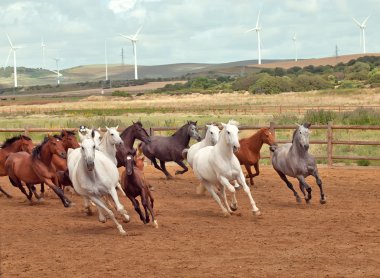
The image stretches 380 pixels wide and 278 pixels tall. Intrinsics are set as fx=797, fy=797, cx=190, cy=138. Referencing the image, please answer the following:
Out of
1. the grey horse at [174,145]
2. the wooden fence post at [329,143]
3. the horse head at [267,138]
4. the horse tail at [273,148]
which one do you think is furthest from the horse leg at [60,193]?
the wooden fence post at [329,143]

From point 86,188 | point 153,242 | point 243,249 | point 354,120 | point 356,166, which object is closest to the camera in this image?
point 243,249

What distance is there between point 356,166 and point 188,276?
47.7 feet

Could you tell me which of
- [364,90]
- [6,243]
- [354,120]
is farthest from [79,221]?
[364,90]

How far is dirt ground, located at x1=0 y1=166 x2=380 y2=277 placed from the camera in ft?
31.4

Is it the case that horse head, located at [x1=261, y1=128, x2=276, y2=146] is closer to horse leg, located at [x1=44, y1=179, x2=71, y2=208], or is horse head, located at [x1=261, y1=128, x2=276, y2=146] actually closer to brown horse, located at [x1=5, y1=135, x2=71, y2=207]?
brown horse, located at [x1=5, y1=135, x2=71, y2=207]

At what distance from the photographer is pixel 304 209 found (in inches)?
583

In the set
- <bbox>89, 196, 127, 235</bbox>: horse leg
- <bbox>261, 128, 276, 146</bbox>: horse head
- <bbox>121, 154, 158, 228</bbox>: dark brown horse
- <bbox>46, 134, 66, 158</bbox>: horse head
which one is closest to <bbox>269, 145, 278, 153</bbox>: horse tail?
<bbox>261, 128, 276, 146</bbox>: horse head

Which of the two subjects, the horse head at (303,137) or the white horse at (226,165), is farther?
the horse head at (303,137)

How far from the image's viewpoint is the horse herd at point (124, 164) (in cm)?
1280

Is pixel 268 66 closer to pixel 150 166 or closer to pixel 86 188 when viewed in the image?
pixel 150 166

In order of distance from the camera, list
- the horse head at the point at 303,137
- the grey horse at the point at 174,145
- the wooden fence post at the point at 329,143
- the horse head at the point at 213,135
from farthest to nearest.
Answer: the wooden fence post at the point at 329,143, the grey horse at the point at 174,145, the horse head at the point at 213,135, the horse head at the point at 303,137

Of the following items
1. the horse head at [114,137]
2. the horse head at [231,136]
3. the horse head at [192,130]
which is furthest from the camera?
the horse head at [192,130]

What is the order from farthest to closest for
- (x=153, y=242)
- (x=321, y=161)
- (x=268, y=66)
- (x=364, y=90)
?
(x=268, y=66) < (x=364, y=90) < (x=321, y=161) < (x=153, y=242)

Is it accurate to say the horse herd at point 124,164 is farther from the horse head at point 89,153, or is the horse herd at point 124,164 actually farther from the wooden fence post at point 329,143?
the wooden fence post at point 329,143
